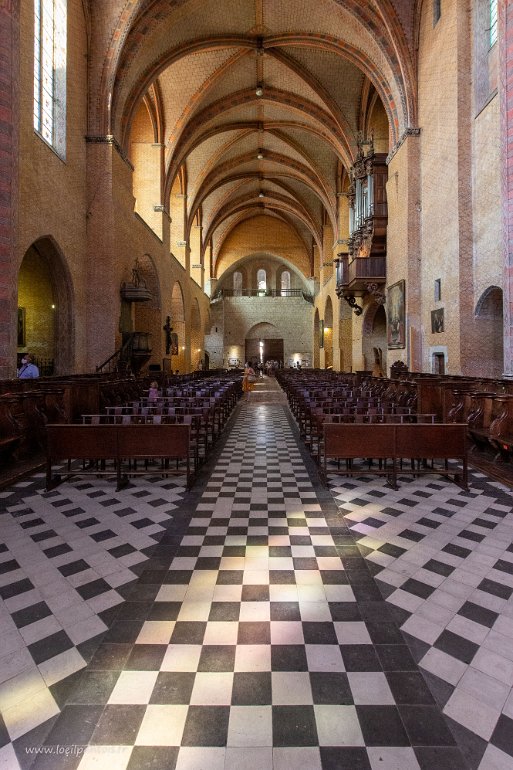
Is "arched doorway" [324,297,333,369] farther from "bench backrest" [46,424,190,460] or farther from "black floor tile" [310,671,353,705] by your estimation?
"black floor tile" [310,671,353,705]

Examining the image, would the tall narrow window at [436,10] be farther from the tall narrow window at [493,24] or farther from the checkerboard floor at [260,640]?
the checkerboard floor at [260,640]

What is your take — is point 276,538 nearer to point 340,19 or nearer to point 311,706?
point 311,706

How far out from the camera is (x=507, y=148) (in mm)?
7199

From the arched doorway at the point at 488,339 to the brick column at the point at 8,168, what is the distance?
1078 centimetres

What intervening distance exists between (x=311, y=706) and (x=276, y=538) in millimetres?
1809

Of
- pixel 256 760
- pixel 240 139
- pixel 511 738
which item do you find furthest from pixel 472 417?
pixel 240 139

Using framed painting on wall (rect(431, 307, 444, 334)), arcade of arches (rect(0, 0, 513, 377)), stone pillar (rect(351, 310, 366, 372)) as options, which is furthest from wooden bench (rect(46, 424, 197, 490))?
stone pillar (rect(351, 310, 366, 372))

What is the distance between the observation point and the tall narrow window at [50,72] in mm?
10055

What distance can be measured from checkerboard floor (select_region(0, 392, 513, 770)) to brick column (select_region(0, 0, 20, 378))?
4842 millimetres

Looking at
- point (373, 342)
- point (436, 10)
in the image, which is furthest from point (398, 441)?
point (373, 342)

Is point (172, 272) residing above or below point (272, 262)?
below

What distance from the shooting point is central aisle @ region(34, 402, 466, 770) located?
164 centimetres

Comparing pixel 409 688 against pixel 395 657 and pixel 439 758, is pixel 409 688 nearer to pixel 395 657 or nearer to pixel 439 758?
pixel 395 657

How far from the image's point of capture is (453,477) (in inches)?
213
